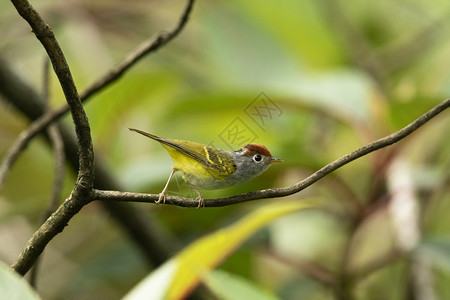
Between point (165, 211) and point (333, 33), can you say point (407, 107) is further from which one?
point (333, 33)

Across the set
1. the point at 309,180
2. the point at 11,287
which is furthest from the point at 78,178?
the point at 309,180

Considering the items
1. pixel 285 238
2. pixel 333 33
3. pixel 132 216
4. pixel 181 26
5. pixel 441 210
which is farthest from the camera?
pixel 333 33

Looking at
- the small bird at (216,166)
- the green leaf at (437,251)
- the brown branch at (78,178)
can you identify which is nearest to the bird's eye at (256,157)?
the small bird at (216,166)

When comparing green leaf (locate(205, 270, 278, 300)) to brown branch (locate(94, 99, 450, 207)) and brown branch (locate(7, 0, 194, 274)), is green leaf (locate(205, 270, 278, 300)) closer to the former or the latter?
brown branch (locate(94, 99, 450, 207))

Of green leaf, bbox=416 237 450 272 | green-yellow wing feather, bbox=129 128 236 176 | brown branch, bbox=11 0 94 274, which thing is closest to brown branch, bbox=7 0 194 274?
brown branch, bbox=11 0 94 274

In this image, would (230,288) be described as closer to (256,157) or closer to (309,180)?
(256,157)

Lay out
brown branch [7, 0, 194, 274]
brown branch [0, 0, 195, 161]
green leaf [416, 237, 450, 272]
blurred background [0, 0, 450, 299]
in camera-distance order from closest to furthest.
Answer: brown branch [7, 0, 194, 274], brown branch [0, 0, 195, 161], green leaf [416, 237, 450, 272], blurred background [0, 0, 450, 299]

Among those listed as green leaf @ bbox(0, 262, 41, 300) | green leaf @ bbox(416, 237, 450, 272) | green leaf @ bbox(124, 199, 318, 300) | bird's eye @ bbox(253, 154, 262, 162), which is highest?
green leaf @ bbox(416, 237, 450, 272)

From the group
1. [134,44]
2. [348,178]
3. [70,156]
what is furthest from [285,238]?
[134,44]
